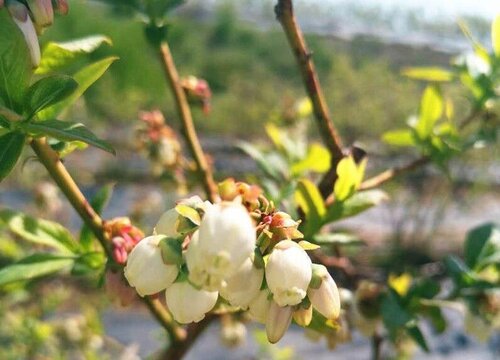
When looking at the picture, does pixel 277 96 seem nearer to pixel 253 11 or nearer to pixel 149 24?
pixel 253 11

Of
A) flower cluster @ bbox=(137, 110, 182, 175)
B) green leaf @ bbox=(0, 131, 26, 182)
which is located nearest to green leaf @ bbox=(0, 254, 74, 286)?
green leaf @ bbox=(0, 131, 26, 182)

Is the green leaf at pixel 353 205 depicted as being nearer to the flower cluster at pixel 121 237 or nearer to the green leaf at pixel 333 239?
the green leaf at pixel 333 239

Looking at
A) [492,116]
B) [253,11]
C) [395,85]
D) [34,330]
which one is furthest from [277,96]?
[492,116]

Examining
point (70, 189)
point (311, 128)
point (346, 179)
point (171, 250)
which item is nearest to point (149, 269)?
point (171, 250)

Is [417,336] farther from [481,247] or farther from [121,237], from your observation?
[121,237]

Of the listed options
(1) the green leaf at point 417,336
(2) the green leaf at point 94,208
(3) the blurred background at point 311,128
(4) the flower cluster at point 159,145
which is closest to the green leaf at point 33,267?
(2) the green leaf at point 94,208

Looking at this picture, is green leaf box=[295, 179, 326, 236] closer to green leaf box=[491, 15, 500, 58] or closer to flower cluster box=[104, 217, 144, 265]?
flower cluster box=[104, 217, 144, 265]

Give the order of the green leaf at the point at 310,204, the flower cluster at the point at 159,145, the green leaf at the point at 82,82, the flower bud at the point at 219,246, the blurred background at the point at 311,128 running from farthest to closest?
the blurred background at the point at 311,128 → the flower cluster at the point at 159,145 → the green leaf at the point at 310,204 → the green leaf at the point at 82,82 → the flower bud at the point at 219,246
